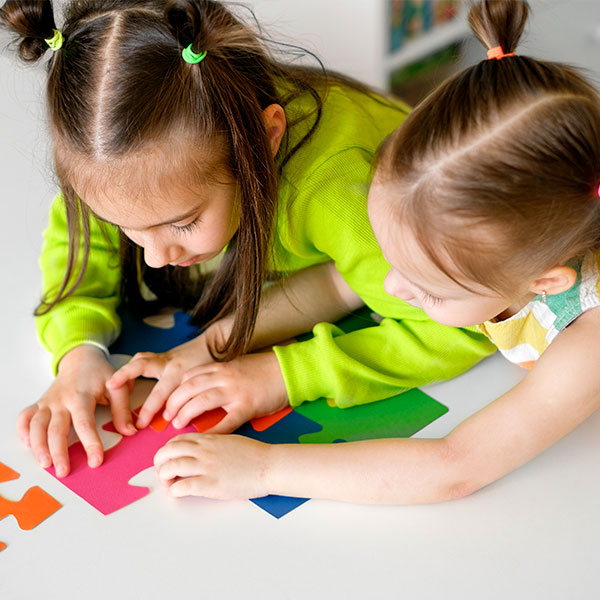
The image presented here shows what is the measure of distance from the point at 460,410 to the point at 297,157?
0.35 metres

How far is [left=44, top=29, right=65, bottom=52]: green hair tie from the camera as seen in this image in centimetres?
81

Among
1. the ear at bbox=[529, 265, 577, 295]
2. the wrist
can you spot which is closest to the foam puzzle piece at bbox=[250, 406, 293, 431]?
the wrist

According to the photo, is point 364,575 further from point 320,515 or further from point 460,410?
point 460,410

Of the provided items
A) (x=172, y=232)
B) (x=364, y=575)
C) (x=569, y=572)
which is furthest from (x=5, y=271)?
(x=569, y=572)

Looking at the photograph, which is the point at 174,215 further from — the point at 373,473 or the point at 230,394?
the point at 373,473

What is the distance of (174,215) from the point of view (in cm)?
83

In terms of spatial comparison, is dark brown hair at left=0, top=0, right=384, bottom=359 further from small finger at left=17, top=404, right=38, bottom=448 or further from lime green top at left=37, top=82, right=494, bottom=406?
small finger at left=17, top=404, right=38, bottom=448

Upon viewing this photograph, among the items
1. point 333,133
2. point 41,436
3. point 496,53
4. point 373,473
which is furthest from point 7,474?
point 496,53

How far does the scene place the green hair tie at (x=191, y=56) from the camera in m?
0.77

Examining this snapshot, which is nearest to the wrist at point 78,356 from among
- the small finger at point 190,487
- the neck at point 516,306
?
the small finger at point 190,487

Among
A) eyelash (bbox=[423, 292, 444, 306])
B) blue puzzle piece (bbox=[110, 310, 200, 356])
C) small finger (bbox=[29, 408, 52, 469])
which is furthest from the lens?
blue puzzle piece (bbox=[110, 310, 200, 356])

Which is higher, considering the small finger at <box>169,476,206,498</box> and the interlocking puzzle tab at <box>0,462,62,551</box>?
the small finger at <box>169,476,206,498</box>

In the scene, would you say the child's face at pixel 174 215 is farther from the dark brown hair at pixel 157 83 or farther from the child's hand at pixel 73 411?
the child's hand at pixel 73 411

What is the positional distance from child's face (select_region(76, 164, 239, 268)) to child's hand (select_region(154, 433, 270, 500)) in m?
0.20
